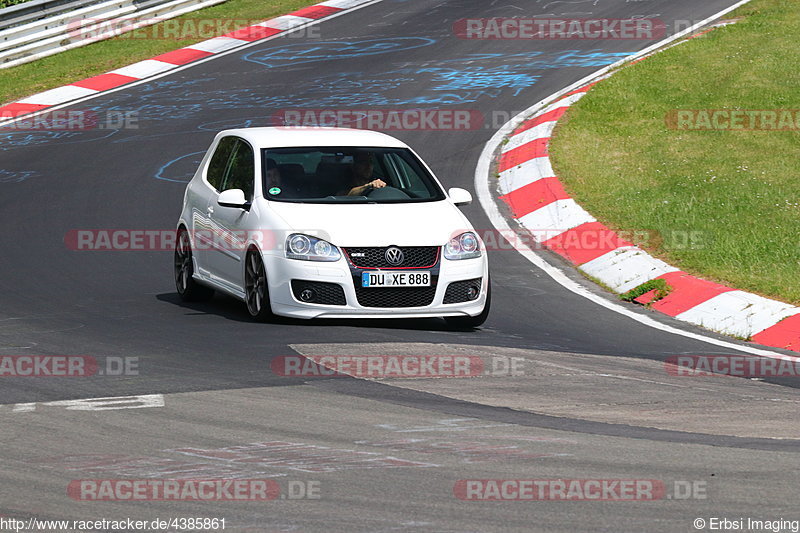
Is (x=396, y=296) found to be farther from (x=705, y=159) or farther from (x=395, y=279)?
(x=705, y=159)

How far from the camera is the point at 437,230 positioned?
1052 centimetres

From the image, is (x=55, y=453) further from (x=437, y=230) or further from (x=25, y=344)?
(x=437, y=230)

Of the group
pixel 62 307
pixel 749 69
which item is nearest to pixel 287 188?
pixel 62 307

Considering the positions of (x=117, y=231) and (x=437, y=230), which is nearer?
(x=437, y=230)

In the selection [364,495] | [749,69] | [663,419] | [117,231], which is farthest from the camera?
[749,69]

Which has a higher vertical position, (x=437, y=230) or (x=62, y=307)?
(x=437, y=230)

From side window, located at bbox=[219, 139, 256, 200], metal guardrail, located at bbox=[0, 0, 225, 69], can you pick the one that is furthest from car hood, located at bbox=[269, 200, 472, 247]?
metal guardrail, located at bbox=[0, 0, 225, 69]

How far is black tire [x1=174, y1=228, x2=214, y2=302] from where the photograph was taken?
11.8 metres

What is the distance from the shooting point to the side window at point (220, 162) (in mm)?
11773

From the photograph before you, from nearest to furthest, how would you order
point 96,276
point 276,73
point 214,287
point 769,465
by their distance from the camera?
1. point 769,465
2. point 214,287
3. point 96,276
4. point 276,73

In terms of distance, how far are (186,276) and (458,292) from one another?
108 inches

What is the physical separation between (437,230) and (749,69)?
11229 millimetres

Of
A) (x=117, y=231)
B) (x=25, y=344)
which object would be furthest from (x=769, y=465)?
(x=117, y=231)

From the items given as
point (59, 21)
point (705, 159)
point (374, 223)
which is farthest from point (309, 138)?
point (59, 21)
